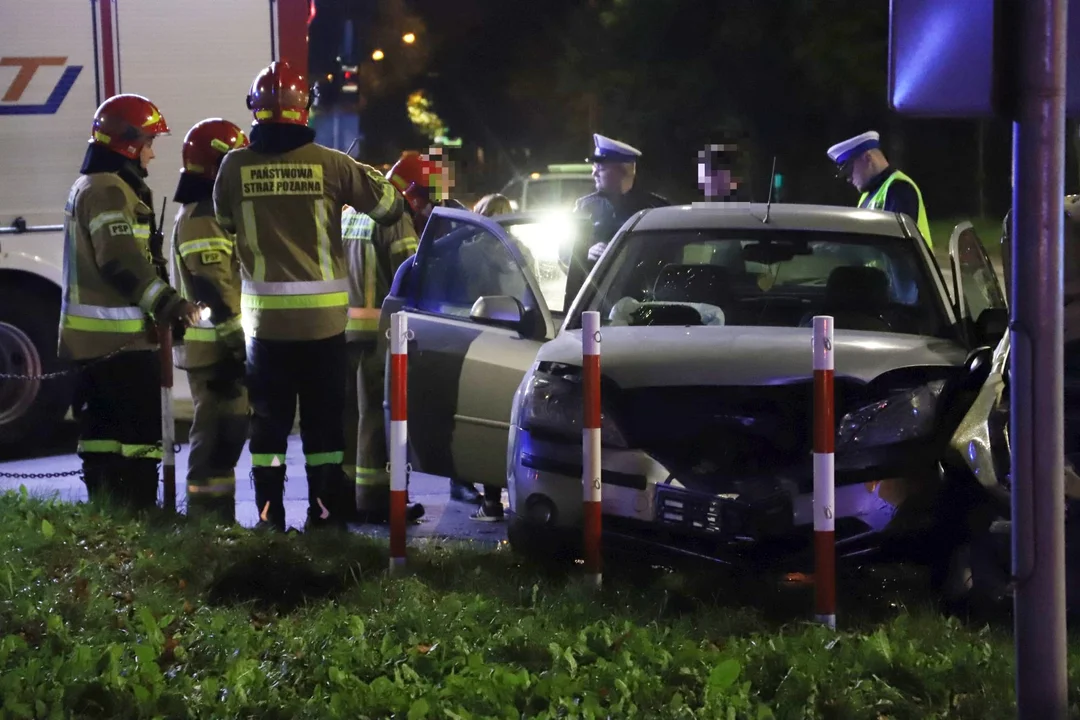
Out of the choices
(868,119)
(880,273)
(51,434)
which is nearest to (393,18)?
(868,119)

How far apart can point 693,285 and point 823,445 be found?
1.99 meters

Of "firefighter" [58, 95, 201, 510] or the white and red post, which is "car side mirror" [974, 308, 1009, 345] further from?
the white and red post

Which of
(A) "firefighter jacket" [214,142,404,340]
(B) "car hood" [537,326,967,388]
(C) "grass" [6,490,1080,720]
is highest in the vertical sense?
(A) "firefighter jacket" [214,142,404,340]

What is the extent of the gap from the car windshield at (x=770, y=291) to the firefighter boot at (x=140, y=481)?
7.41ft

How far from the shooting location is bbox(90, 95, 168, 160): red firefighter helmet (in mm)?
7723

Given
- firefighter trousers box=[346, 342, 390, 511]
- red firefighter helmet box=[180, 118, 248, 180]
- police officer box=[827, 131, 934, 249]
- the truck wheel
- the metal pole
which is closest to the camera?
the metal pole

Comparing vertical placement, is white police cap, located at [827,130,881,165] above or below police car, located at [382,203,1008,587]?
above

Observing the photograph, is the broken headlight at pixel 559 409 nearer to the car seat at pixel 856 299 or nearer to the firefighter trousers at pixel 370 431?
the car seat at pixel 856 299

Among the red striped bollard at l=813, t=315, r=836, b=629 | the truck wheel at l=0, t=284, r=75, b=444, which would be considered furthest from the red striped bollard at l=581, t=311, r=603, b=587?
the truck wheel at l=0, t=284, r=75, b=444

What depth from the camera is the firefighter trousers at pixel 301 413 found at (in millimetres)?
7426

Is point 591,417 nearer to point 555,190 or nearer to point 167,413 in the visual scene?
point 167,413

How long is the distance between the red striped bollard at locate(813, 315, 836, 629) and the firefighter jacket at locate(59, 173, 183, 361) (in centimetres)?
331

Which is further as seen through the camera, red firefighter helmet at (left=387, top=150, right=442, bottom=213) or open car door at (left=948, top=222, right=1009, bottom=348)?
red firefighter helmet at (left=387, top=150, right=442, bottom=213)

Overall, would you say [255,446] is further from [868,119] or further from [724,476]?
[868,119]
